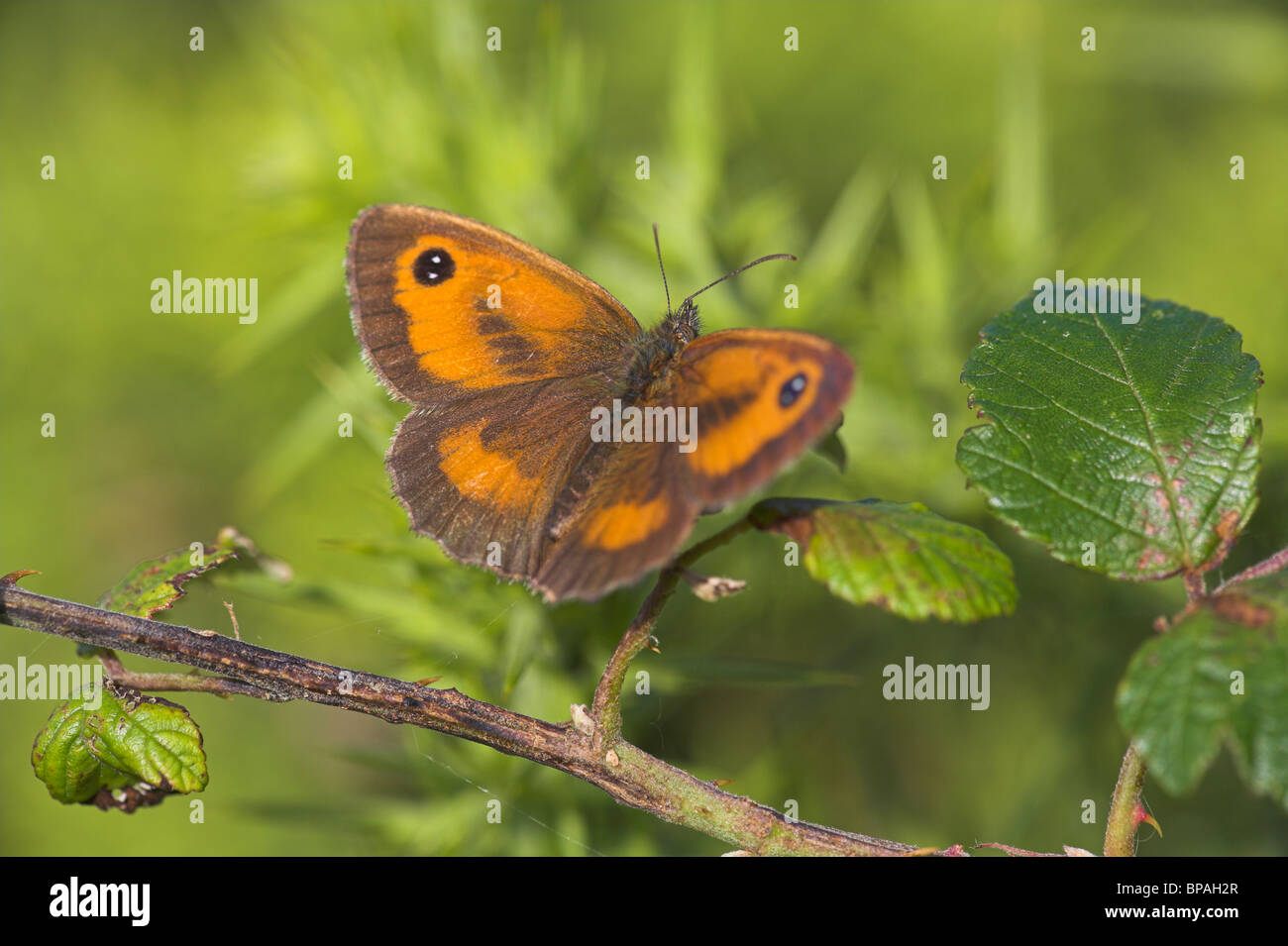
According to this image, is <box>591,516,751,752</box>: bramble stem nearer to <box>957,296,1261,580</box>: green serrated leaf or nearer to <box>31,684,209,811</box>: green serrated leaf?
<box>957,296,1261,580</box>: green serrated leaf

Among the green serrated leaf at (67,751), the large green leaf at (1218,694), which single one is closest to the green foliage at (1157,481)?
the large green leaf at (1218,694)

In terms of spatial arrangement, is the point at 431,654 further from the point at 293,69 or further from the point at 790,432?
the point at 293,69

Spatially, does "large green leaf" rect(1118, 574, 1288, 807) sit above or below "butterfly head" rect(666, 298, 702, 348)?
below
